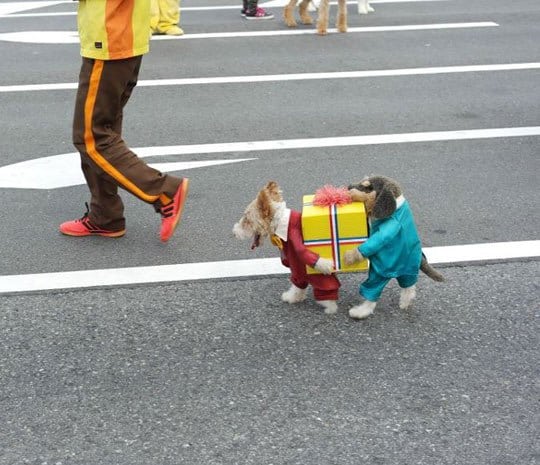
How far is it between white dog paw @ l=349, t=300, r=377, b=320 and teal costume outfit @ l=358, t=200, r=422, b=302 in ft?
0.14

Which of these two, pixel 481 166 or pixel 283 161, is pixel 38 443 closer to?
pixel 283 161

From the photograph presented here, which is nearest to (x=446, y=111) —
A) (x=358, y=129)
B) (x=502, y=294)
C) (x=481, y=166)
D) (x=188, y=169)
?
(x=358, y=129)

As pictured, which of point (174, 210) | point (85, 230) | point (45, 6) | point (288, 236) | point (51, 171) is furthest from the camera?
point (45, 6)

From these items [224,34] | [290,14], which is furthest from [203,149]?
[290,14]

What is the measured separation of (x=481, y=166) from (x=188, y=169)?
2.16 metres

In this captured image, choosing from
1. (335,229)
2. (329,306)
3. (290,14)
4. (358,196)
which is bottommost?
(329,306)

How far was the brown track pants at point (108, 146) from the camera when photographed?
5305 mm

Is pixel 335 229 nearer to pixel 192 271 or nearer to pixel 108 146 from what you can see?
pixel 192 271

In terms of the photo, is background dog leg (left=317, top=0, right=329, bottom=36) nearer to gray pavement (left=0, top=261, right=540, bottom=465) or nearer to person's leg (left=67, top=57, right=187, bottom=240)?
person's leg (left=67, top=57, right=187, bottom=240)

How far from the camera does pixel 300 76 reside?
931 cm

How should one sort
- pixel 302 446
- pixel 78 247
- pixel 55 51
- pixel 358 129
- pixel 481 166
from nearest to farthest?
pixel 302 446 → pixel 78 247 → pixel 481 166 → pixel 358 129 → pixel 55 51

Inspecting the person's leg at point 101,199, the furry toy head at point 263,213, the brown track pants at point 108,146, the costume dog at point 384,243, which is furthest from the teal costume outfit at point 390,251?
the person's leg at point 101,199

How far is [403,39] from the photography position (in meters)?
10.9

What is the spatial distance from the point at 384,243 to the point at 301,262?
0.43 meters
